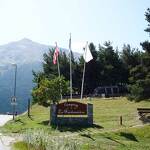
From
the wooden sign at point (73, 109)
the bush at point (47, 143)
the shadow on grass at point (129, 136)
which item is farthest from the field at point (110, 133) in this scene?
the bush at point (47, 143)

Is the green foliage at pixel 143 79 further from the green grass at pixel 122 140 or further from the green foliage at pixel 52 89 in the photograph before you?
the green grass at pixel 122 140

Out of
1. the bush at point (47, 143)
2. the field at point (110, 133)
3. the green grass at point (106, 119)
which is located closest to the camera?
the bush at point (47, 143)

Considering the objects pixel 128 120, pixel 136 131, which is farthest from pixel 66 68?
pixel 136 131

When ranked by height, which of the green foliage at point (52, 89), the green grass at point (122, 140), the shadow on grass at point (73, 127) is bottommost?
the green grass at point (122, 140)

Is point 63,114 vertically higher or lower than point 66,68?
lower

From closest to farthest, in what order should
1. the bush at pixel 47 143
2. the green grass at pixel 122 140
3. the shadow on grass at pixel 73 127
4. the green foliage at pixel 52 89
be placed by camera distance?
the bush at pixel 47 143, the green grass at pixel 122 140, the shadow on grass at pixel 73 127, the green foliage at pixel 52 89

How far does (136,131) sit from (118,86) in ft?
199

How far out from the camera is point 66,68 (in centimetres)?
10744

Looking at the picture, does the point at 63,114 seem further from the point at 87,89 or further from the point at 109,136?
the point at 87,89

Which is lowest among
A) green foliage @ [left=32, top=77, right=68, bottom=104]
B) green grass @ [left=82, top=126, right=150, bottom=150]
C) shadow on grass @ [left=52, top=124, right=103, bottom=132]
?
green grass @ [left=82, top=126, right=150, bottom=150]

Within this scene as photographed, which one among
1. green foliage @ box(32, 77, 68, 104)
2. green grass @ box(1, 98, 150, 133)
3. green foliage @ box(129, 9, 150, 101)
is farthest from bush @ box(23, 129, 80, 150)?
green foliage @ box(32, 77, 68, 104)

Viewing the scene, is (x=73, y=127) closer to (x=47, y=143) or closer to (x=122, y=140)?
(x=122, y=140)

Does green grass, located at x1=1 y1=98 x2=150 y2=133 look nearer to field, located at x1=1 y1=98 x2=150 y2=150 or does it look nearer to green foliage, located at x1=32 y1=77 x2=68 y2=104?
field, located at x1=1 y1=98 x2=150 y2=150

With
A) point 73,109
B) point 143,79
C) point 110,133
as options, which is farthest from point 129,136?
point 143,79
